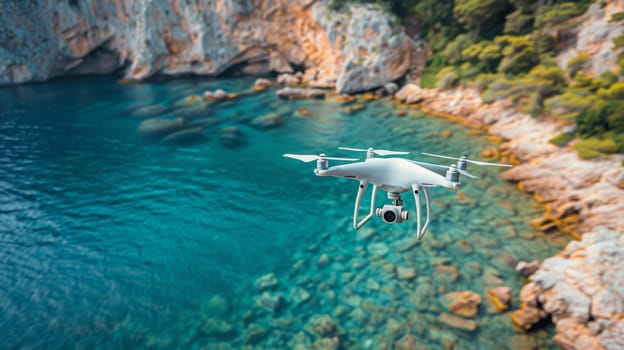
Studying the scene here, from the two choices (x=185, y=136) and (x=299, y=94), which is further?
(x=299, y=94)

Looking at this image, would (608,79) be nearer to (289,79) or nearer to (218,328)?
(218,328)

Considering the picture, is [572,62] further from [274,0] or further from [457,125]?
[274,0]

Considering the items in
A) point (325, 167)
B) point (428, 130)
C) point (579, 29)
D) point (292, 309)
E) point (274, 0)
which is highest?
point (274, 0)

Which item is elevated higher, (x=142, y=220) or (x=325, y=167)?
(x=325, y=167)

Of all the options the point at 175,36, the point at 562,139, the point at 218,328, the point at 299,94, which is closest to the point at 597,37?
the point at 562,139

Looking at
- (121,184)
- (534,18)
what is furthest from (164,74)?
(534,18)

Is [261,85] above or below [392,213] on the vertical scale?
below

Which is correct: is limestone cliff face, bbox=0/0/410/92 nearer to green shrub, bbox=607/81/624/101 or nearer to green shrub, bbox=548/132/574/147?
green shrub, bbox=548/132/574/147
